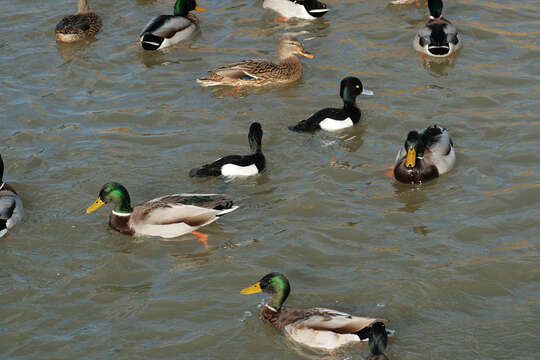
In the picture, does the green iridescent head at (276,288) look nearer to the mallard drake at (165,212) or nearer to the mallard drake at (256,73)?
the mallard drake at (165,212)

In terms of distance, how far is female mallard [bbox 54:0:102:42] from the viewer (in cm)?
1447

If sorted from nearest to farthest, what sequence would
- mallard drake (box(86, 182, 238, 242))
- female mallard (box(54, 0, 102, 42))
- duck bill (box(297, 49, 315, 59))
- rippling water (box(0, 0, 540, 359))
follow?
rippling water (box(0, 0, 540, 359)) → mallard drake (box(86, 182, 238, 242)) → duck bill (box(297, 49, 315, 59)) → female mallard (box(54, 0, 102, 42))

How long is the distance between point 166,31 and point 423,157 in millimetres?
5639

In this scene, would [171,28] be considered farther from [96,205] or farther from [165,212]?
[165,212]

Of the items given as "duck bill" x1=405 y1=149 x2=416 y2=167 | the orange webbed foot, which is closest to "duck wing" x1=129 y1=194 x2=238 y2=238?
the orange webbed foot

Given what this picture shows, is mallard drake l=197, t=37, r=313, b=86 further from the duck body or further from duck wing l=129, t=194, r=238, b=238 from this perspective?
duck wing l=129, t=194, r=238, b=238

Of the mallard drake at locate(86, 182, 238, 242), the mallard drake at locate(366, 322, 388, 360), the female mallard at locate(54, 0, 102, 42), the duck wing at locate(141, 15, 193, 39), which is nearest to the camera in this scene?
the mallard drake at locate(366, 322, 388, 360)

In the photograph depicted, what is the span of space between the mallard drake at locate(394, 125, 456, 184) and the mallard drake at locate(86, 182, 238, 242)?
82.6 inches

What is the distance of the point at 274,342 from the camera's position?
7613mm

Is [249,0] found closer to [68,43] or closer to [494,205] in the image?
[68,43]

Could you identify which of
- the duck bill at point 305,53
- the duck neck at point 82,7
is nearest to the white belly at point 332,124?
the duck bill at point 305,53

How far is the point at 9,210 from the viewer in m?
9.55

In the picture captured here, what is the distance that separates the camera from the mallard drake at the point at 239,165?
1031 centimetres

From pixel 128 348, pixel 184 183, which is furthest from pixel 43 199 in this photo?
pixel 128 348
